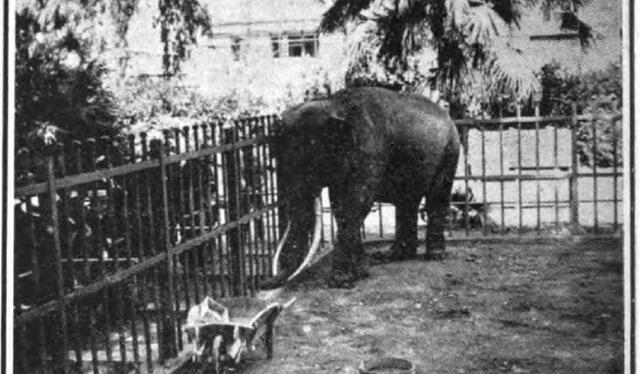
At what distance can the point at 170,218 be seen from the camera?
15.3ft

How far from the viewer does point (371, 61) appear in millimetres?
7168

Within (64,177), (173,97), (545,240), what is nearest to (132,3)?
(173,97)

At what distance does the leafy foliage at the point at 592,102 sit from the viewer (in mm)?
3820

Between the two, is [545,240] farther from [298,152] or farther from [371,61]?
[298,152]

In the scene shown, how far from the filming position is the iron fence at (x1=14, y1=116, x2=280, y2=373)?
11.6ft

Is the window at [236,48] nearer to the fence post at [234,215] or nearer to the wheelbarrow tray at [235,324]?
the fence post at [234,215]

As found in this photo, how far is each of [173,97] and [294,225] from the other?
10.1 feet

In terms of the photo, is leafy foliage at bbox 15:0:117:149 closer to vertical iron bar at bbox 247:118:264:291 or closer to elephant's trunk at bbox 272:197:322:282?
vertical iron bar at bbox 247:118:264:291

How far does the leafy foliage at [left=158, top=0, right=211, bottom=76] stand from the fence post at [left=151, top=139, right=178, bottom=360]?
176cm

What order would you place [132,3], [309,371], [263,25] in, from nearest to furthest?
[309,371] < [263,25] < [132,3]

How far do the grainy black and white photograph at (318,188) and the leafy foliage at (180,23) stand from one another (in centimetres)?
2

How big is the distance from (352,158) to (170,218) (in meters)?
1.87

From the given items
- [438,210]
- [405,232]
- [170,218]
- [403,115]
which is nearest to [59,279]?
[170,218]

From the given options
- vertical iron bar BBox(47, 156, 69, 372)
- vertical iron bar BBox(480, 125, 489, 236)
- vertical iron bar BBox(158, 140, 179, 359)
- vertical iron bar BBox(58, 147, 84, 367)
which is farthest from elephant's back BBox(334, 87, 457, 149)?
vertical iron bar BBox(47, 156, 69, 372)
